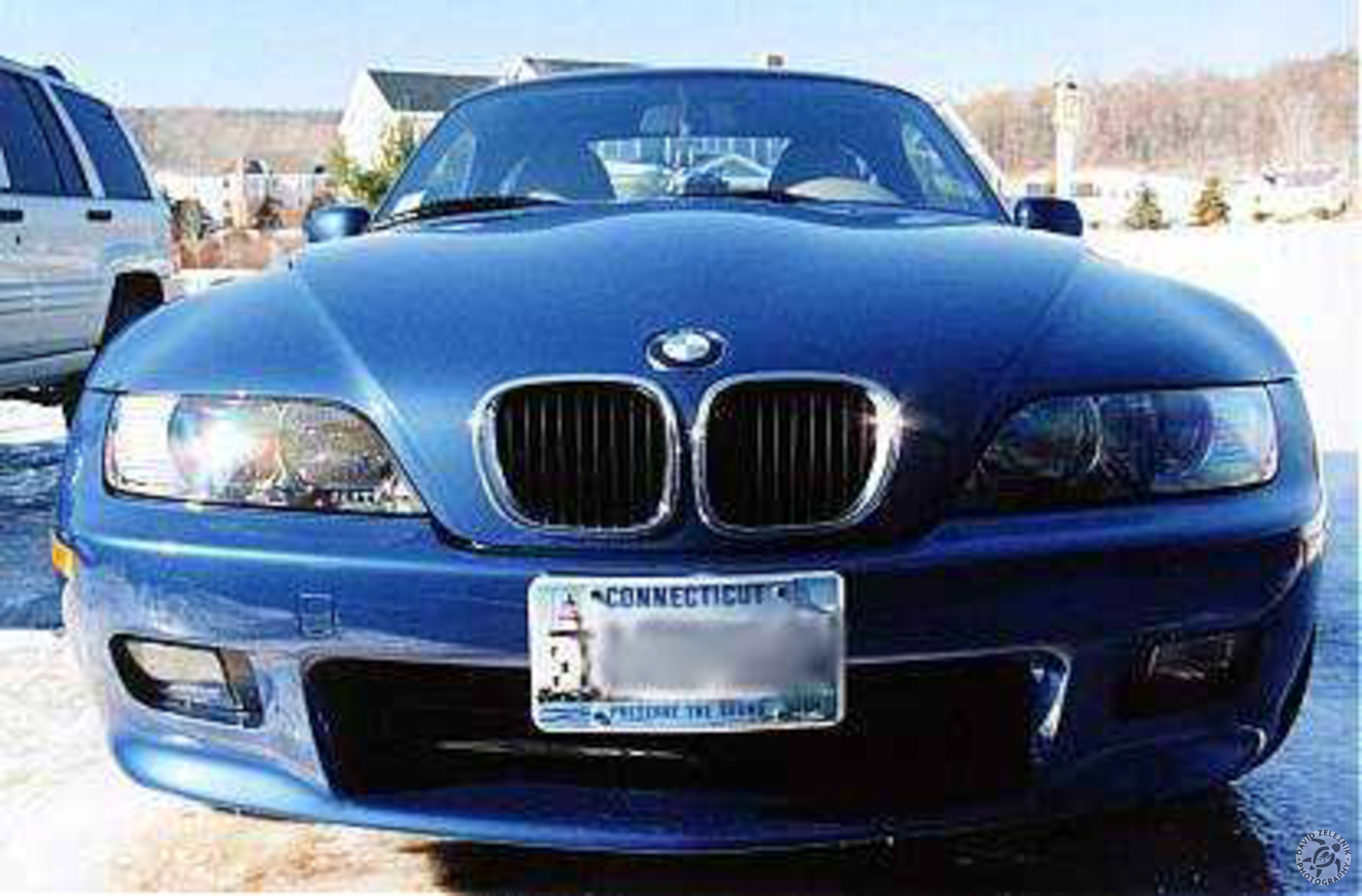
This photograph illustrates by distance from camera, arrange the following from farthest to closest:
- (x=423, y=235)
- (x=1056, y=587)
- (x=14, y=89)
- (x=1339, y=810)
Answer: (x=14, y=89) → (x=423, y=235) → (x=1339, y=810) → (x=1056, y=587)

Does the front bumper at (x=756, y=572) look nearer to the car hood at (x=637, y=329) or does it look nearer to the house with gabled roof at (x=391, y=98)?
the car hood at (x=637, y=329)

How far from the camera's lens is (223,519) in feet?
6.63

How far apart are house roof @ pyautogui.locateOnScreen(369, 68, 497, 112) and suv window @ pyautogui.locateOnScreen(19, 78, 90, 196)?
68.2 m

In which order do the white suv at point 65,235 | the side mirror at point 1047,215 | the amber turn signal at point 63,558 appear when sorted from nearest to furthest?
the amber turn signal at point 63,558 → the side mirror at point 1047,215 → the white suv at point 65,235

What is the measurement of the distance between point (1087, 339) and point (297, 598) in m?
1.17

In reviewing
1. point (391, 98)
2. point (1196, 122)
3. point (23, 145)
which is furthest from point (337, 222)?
point (1196, 122)

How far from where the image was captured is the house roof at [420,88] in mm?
74188

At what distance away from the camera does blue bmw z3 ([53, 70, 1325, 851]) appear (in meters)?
1.88

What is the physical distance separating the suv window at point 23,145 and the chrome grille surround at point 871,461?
481cm

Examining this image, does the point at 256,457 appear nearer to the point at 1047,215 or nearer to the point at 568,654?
the point at 568,654

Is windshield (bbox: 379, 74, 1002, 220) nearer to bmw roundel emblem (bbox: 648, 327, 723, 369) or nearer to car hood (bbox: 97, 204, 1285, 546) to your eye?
car hood (bbox: 97, 204, 1285, 546)

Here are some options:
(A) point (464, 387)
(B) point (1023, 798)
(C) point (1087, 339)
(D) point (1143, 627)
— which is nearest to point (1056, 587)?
(D) point (1143, 627)

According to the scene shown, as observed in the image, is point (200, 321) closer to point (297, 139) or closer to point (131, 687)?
point (131, 687)

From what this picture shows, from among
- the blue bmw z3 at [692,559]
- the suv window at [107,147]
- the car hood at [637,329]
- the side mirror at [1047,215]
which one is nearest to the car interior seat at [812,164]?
A: the side mirror at [1047,215]
